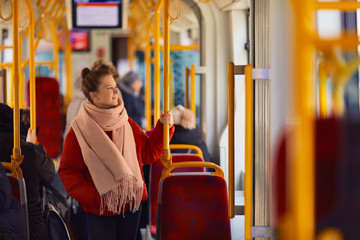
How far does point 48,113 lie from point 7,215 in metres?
4.54

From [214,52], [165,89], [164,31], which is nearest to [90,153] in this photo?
[165,89]

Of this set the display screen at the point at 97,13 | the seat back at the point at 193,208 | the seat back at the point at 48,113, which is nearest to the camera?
the seat back at the point at 193,208

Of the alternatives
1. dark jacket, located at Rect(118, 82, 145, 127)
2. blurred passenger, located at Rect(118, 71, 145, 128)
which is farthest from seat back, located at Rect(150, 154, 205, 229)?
blurred passenger, located at Rect(118, 71, 145, 128)

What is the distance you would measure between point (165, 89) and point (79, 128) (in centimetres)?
60

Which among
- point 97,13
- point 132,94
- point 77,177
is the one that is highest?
point 97,13

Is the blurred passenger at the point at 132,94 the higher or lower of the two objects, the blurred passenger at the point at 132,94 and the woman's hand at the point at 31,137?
the higher

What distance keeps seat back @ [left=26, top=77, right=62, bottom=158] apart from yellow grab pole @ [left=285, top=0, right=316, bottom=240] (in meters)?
5.93

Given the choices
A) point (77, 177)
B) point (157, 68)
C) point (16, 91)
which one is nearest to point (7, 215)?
point (77, 177)

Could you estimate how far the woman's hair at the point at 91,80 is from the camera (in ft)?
10.4

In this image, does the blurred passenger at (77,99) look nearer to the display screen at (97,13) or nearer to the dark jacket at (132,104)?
the display screen at (97,13)

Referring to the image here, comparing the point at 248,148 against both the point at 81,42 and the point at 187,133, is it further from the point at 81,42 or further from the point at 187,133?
the point at 81,42

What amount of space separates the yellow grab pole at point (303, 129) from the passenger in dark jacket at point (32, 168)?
2439 millimetres

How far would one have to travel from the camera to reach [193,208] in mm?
3371

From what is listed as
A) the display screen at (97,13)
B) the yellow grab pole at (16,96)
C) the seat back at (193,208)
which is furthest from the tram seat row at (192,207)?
the display screen at (97,13)
